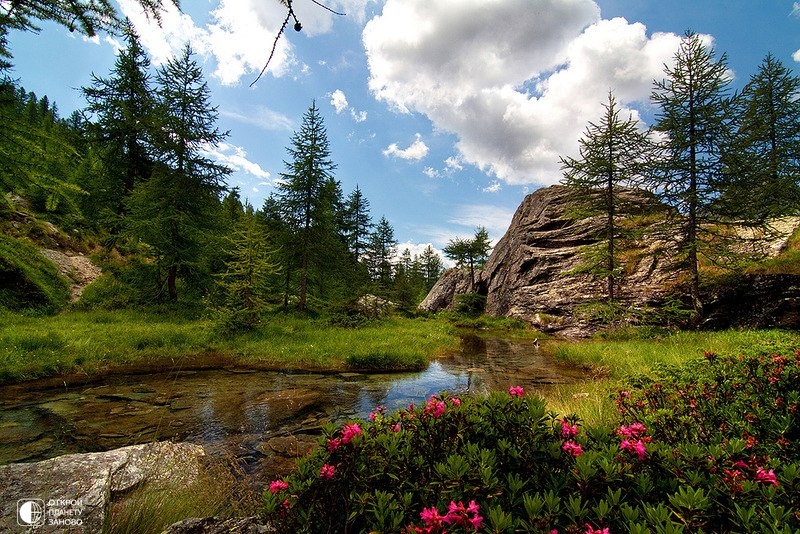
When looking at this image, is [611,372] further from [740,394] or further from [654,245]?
[654,245]

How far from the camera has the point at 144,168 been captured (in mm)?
23984

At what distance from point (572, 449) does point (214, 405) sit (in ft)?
26.2

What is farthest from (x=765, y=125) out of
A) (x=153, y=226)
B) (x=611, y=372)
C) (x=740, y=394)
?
(x=153, y=226)

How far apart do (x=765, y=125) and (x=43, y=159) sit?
4381 centimetres

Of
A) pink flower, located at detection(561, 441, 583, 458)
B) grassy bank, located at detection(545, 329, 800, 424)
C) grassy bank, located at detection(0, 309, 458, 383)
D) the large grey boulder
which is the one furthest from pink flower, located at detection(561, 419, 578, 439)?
grassy bank, located at detection(0, 309, 458, 383)

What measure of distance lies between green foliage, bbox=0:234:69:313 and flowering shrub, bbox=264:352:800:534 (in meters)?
19.3

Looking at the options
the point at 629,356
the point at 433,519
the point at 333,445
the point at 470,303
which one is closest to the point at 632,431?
the point at 433,519

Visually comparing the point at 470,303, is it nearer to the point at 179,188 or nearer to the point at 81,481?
the point at 179,188

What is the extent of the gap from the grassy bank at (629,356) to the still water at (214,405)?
136 centimetres

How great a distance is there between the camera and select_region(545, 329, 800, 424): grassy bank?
6.30 meters

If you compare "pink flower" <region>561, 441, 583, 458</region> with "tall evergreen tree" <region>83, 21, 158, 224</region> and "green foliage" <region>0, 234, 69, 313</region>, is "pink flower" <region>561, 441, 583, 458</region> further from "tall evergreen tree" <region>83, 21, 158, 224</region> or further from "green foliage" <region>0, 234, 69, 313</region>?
"tall evergreen tree" <region>83, 21, 158, 224</region>

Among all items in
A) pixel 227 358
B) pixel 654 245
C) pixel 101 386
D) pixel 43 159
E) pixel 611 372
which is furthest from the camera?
pixel 654 245

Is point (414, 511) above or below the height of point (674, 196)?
below

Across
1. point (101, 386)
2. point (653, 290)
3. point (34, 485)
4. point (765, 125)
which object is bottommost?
point (101, 386)
